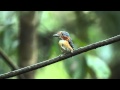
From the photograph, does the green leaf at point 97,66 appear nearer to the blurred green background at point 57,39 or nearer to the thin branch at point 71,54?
the blurred green background at point 57,39

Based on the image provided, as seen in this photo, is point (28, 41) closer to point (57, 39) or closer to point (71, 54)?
point (57, 39)

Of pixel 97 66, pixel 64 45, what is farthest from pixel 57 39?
pixel 64 45

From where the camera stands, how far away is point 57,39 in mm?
1936

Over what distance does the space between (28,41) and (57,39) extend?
328 mm

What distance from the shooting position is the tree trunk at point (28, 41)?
2.18 meters

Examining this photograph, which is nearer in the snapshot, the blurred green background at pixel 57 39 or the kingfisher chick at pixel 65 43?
the kingfisher chick at pixel 65 43

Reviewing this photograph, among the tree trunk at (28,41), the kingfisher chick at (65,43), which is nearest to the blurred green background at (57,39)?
the tree trunk at (28,41)

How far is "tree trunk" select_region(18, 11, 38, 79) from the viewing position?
2.18 meters

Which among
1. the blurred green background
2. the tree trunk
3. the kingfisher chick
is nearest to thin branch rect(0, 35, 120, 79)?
the kingfisher chick

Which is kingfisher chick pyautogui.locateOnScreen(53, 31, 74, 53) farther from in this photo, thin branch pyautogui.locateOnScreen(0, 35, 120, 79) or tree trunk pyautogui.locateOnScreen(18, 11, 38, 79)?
tree trunk pyautogui.locateOnScreen(18, 11, 38, 79)

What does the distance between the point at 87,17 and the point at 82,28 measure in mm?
77

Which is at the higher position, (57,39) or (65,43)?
(57,39)
